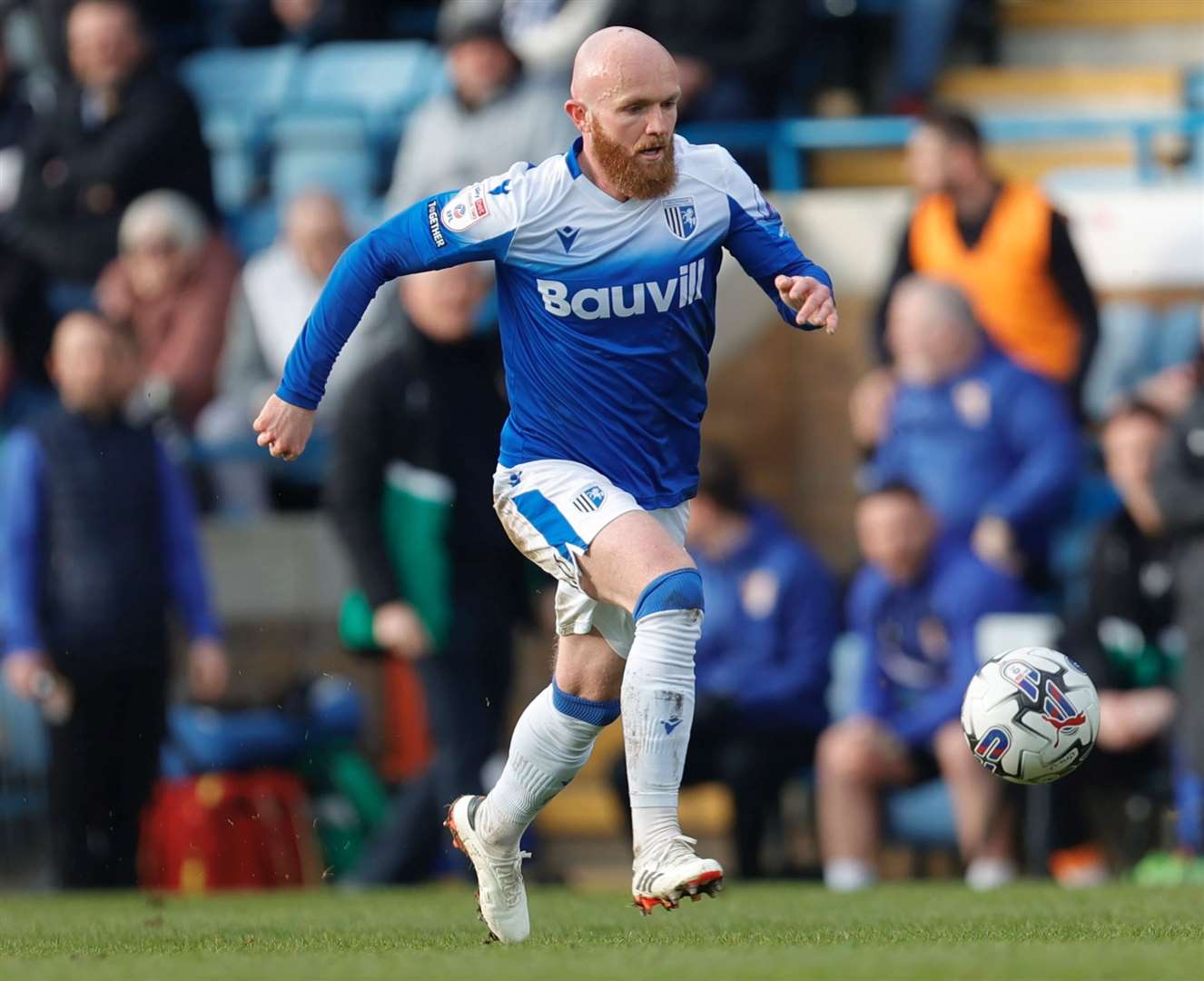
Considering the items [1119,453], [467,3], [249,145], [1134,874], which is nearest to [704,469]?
[1119,453]

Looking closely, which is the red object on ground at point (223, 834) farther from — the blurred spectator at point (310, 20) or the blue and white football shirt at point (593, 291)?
the blurred spectator at point (310, 20)

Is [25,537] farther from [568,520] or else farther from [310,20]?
[310,20]

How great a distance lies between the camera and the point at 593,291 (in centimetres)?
673

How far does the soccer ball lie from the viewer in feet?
23.4

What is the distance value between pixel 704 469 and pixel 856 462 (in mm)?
2226

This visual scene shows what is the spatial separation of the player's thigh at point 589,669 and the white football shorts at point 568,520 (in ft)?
0.09

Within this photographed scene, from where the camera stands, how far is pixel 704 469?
458 inches

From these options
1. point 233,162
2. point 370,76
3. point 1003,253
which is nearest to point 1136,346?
point 1003,253

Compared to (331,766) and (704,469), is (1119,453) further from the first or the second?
(331,766)

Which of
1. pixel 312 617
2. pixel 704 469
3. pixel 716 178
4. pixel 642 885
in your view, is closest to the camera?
pixel 642 885

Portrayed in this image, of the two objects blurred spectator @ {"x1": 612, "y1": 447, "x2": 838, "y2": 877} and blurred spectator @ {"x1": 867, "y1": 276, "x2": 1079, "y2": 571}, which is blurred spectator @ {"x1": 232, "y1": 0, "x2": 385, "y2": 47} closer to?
blurred spectator @ {"x1": 612, "y1": 447, "x2": 838, "y2": 877}

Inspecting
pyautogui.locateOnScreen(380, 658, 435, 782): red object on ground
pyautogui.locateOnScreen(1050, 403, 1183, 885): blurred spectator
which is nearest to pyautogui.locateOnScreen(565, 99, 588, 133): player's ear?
pyautogui.locateOnScreen(1050, 403, 1183, 885): blurred spectator

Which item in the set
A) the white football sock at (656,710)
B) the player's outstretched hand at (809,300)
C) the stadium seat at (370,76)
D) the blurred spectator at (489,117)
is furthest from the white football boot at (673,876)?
the stadium seat at (370,76)

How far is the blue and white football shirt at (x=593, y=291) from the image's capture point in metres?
6.68
